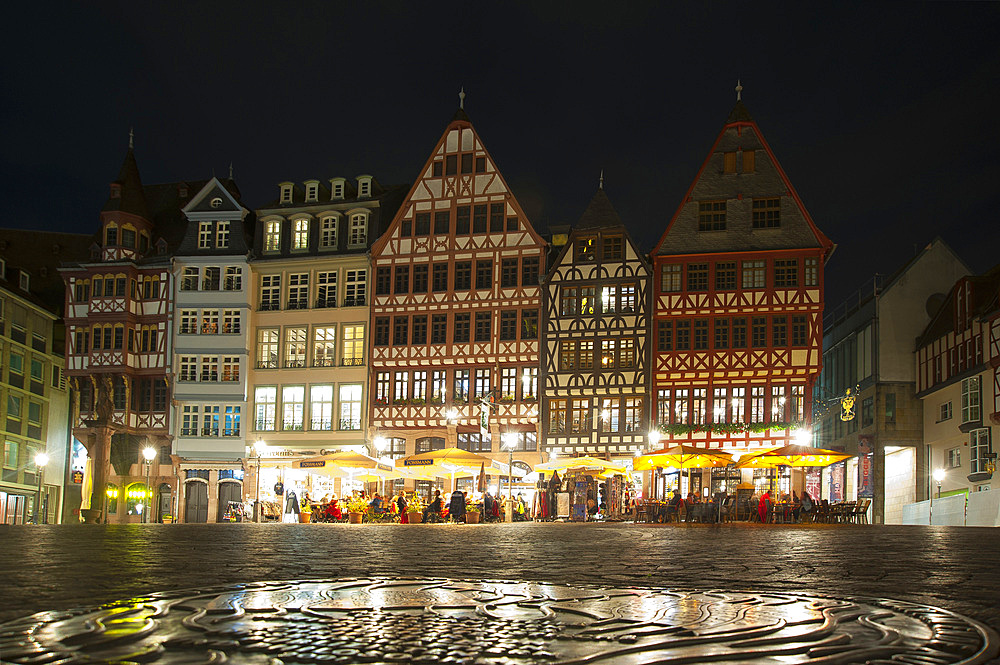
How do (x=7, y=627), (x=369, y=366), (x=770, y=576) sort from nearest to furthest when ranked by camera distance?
(x=7, y=627)
(x=770, y=576)
(x=369, y=366)

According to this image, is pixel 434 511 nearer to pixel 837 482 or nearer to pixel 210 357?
pixel 210 357

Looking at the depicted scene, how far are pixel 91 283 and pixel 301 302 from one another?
10.1 m

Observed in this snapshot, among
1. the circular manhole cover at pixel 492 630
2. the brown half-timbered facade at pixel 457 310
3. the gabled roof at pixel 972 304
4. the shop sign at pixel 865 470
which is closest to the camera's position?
the circular manhole cover at pixel 492 630

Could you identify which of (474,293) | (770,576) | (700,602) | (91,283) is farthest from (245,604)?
(91,283)

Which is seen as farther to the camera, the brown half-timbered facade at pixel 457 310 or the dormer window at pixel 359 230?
the dormer window at pixel 359 230

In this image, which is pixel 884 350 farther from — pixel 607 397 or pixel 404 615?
pixel 404 615

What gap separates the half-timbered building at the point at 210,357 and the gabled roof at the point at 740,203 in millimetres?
19247

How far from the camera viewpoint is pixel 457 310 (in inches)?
1855

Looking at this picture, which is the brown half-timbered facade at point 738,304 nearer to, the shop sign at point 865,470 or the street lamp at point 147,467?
the shop sign at point 865,470

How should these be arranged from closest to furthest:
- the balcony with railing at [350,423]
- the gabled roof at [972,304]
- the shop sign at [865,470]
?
the gabled roof at [972,304] < the shop sign at [865,470] < the balcony with railing at [350,423]

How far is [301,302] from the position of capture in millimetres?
49625

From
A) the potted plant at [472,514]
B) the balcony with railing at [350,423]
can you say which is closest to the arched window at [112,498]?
the balcony with railing at [350,423]

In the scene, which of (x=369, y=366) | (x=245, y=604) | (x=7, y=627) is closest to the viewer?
(x=7, y=627)

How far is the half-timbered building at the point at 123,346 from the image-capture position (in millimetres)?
48781
